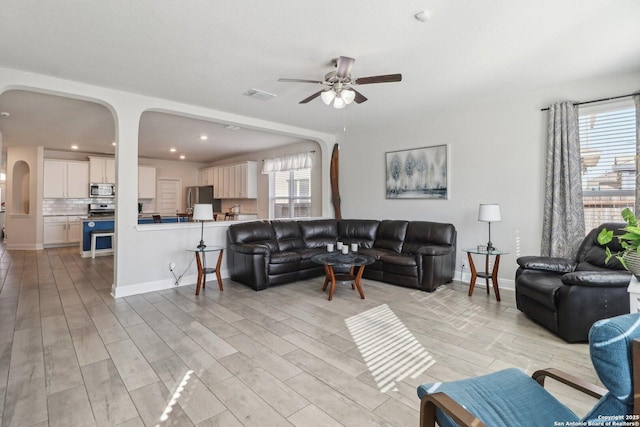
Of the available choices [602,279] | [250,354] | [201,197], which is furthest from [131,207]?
[201,197]

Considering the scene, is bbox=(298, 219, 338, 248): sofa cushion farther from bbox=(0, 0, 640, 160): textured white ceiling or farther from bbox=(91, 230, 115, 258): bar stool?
bbox=(91, 230, 115, 258): bar stool

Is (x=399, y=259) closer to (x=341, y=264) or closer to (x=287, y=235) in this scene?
(x=341, y=264)

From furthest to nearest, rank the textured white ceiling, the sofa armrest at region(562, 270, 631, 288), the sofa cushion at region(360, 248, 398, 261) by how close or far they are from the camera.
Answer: the sofa cushion at region(360, 248, 398, 261)
the sofa armrest at region(562, 270, 631, 288)
the textured white ceiling

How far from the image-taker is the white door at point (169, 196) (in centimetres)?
998

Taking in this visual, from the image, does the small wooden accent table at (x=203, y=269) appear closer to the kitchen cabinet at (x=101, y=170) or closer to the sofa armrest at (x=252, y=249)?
the sofa armrest at (x=252, y=249)

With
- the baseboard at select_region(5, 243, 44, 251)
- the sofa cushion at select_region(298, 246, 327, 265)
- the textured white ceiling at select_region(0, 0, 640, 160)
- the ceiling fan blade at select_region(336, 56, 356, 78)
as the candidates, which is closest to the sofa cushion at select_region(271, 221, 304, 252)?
the sofa cushion at select_region(298, 246, 327, 265)

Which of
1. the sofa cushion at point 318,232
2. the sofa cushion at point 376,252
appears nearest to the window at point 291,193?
the sofa cushion at point 318,232

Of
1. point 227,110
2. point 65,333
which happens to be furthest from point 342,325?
point 227,110

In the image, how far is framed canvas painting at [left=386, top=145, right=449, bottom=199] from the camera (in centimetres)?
508

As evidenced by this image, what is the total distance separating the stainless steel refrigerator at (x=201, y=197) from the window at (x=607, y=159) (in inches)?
356

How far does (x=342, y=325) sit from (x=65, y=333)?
2648mm

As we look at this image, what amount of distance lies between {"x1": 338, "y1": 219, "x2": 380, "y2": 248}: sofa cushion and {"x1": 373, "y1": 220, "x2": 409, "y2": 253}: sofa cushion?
0.35 ft

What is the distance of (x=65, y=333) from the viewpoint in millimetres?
2971

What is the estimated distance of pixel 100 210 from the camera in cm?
845
